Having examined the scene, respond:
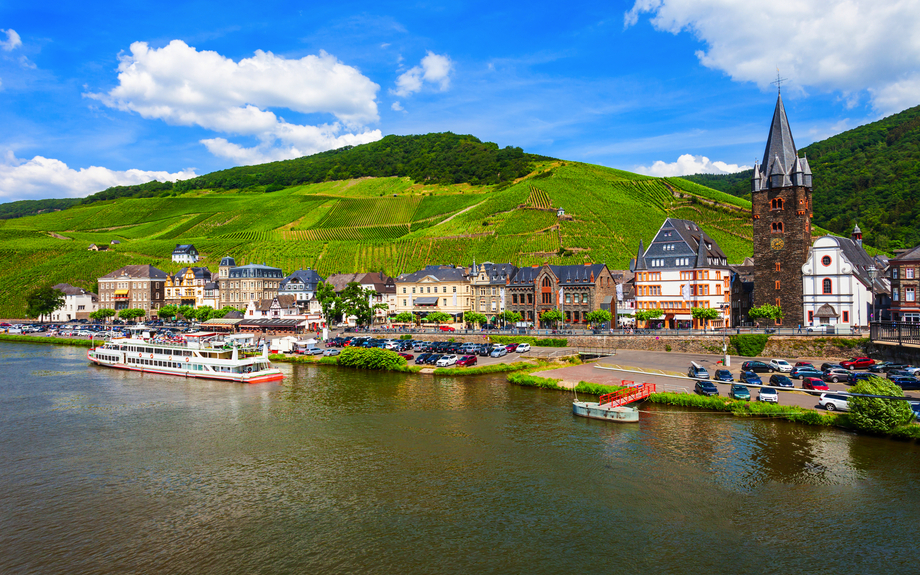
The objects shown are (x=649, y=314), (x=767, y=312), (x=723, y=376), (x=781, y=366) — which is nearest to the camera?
(x=723, y=376)

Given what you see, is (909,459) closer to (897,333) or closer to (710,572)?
(710,572)

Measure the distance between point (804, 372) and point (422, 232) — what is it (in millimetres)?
116522

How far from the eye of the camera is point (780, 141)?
68.6 m

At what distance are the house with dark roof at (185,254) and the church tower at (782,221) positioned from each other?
452 feet

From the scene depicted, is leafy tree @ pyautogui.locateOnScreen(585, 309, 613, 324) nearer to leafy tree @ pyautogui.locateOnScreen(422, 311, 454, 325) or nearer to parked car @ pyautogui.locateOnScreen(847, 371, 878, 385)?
leafy tree @ pyautogui.locateOnScreen(422, 311, 454, 325)

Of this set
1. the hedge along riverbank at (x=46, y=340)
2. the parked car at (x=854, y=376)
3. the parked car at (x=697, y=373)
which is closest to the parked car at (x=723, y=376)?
the parked car at (x=697, y=373)

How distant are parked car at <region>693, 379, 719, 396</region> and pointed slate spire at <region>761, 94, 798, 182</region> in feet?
124

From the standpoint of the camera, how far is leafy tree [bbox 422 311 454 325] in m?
91.4

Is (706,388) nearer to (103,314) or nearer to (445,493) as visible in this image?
(445,493)

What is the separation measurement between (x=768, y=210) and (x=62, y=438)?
72.6 metres

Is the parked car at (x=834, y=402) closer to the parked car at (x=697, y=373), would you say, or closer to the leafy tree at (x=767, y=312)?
the parked car at (x=697, y=373)

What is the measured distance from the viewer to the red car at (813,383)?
4084 centimetres

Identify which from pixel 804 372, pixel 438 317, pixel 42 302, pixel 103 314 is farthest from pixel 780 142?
pixel 42 302

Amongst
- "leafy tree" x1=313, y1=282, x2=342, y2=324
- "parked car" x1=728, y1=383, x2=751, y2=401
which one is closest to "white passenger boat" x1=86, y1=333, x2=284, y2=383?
"leafy tree" x1=313, y1=282, x2=342, y2=324
